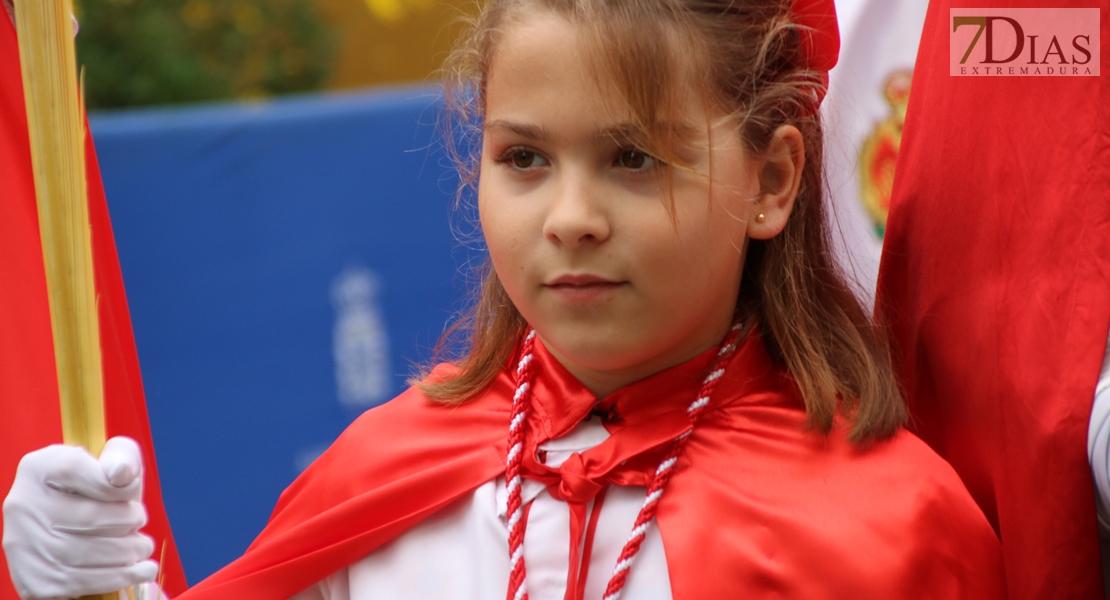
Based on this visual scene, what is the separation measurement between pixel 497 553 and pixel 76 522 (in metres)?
0.48

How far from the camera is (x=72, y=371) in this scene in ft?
3.96

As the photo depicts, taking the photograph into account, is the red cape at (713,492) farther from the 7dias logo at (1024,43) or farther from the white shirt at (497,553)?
the 7dias logo at (1024,43)

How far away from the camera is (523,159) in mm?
1361

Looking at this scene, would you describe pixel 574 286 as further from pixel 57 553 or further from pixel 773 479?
pixel 57 553

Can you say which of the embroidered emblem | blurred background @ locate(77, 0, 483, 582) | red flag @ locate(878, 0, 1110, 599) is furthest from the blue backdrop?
red flag @ locate(878, 0, 1110, 599)

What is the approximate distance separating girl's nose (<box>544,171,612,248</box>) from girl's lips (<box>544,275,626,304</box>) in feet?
0.14

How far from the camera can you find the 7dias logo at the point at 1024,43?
1.29 metres

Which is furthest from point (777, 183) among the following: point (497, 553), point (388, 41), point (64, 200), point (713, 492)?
point (388, 41)

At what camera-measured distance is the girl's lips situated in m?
1.31

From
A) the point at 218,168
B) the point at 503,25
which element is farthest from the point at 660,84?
the point at 218,168

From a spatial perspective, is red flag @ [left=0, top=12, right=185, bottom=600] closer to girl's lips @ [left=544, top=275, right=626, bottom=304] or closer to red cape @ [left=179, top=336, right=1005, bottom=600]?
red cape @ [left=179, top=336, right=1005, bottom=600]

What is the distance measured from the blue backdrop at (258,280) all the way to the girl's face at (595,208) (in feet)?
7.30

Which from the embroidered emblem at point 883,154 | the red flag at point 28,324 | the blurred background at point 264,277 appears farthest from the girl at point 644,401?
the blurred background at point 264,277

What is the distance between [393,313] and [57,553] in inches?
108
